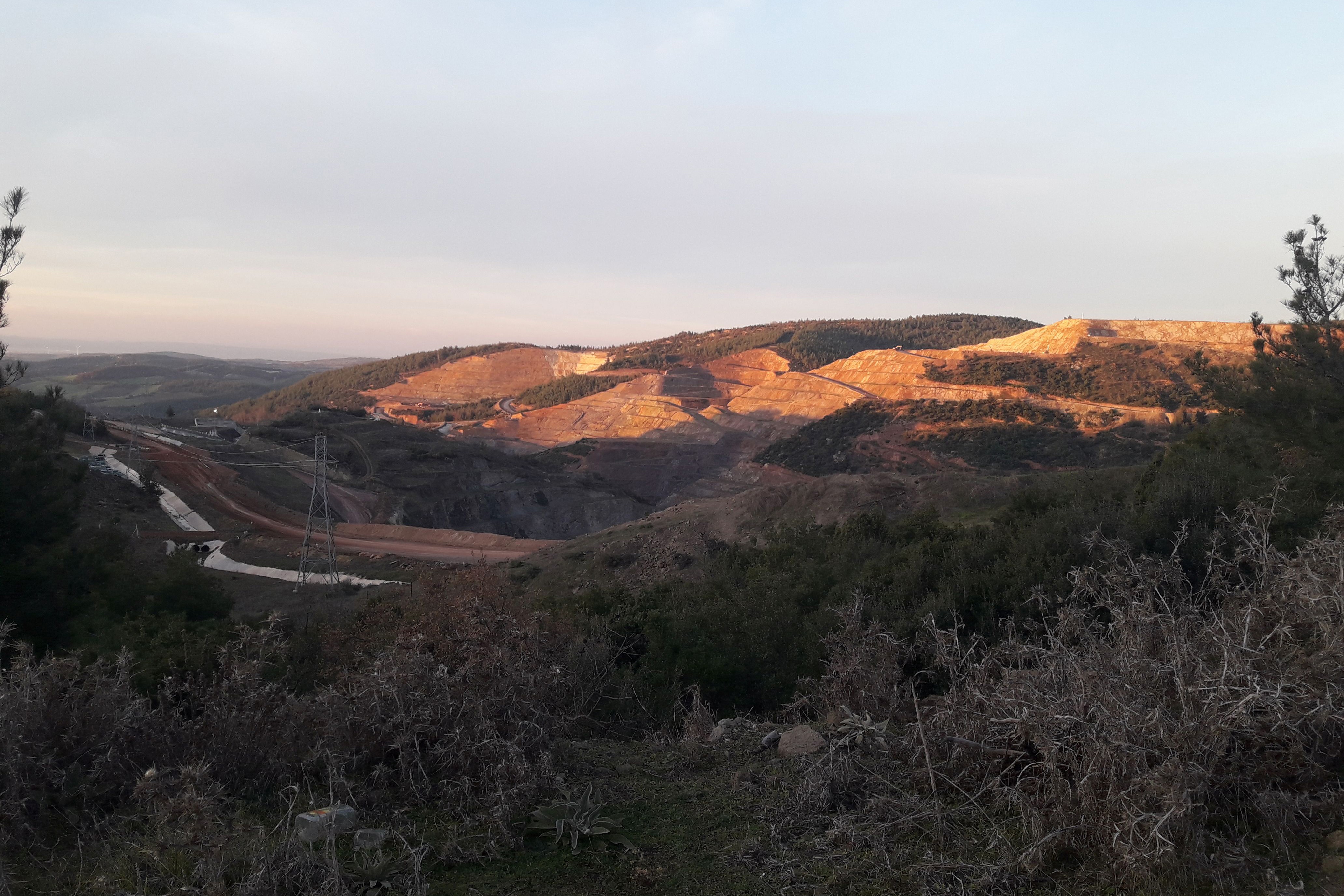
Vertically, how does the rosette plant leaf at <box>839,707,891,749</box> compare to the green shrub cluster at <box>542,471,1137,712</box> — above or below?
above

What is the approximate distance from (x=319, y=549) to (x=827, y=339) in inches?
3578

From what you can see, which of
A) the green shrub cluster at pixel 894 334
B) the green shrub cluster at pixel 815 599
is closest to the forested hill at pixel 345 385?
the green shrub cluster at pixel 894 334

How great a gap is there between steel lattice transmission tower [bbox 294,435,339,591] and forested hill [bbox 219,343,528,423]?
67.9 metres

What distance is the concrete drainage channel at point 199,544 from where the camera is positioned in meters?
29.5

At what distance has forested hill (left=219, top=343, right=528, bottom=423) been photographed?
102 meters

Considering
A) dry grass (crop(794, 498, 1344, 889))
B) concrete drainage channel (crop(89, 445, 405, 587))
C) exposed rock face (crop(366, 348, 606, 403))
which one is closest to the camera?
dry grass (crop(794, 498, 1344, 889))

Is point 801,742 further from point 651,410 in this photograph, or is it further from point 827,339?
point 827,339

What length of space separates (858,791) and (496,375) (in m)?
123

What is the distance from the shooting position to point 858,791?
4.31m

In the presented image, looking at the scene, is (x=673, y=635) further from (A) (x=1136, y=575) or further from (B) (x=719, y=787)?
(A) (x=1136, y=575)

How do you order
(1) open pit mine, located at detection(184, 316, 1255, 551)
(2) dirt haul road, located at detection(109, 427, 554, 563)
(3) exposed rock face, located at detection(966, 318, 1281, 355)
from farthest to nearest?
(3) exposed rock face, located at detection(966, 318, 1281, 355)
(1) open pit mine, located at detection(184, 316, 1255, 551)
(2) dirt haul road, located at detection(109, 427, 554, 563)

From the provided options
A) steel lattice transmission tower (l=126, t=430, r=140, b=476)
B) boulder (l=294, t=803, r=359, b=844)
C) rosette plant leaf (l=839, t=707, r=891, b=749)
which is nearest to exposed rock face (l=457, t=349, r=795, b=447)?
steel lattice transmission tower (l=126, t=430, r=140, b=476)

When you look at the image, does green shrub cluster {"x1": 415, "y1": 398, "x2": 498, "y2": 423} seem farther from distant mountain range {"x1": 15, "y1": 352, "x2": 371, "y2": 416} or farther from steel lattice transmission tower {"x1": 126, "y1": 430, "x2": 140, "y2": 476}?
steel lattice transmission tower {"x1": 126, "y1": 430, "x2": 140, "y2": 476}

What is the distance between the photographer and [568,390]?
9975 centimetres
